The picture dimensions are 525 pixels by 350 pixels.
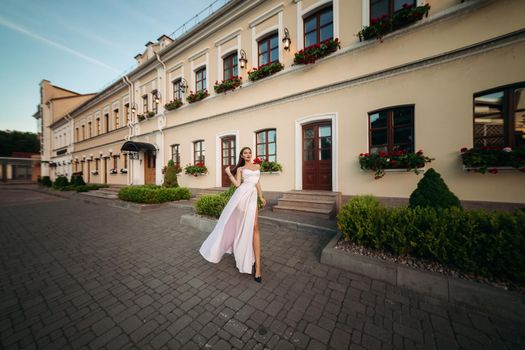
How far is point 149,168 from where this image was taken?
14602 millimetres

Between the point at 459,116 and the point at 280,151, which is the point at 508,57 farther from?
the point at 280,151

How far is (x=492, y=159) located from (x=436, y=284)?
4150 millimetres

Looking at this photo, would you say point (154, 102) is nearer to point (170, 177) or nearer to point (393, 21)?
point (170, 177)

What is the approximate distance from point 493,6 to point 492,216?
19.2 feet

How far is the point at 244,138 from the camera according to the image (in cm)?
918

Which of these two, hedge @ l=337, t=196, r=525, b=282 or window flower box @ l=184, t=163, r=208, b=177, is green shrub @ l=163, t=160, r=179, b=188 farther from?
hedge @ l=337, t=196, r=525, b=282

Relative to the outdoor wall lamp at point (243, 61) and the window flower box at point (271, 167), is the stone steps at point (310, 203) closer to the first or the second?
the window flower box at point (271, 167)

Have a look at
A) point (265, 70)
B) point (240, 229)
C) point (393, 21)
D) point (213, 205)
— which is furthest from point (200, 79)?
point (240, 229)

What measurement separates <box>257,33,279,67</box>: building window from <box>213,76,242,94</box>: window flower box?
1261 millimetres

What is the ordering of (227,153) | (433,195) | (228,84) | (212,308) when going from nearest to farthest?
1. (212,308)
2. (433,195)
3. (228,84)
4. (227,153)

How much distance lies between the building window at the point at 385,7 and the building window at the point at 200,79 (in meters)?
8.41

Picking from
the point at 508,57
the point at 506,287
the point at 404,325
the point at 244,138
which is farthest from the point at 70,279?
the point at 508,57

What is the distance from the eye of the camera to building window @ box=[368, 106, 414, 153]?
5910mm

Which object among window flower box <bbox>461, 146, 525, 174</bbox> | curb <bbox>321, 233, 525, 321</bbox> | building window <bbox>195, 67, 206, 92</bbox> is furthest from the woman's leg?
building window <bbox>195, 67, 206, 92</bbox>
